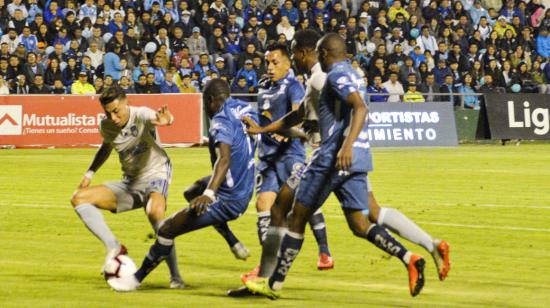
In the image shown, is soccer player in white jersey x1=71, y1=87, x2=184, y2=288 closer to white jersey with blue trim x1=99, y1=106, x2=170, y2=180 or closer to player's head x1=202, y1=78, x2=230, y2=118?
white jersey with blue trim x1=99, y1=106, x2=170, y2=180

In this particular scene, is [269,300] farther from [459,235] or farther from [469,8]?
[469,8]

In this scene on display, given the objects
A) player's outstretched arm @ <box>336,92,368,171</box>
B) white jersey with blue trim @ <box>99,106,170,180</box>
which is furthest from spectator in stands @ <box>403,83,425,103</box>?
player's outstretched arm @ <box>336,92,368,171</box>

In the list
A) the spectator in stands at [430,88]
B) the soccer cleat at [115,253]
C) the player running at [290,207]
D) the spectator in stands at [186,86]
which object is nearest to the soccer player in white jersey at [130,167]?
the soccer cleat at [115,253]

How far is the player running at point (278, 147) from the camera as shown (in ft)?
38.3

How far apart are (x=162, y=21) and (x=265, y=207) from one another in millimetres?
24037

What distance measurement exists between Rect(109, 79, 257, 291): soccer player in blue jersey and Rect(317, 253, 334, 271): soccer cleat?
5.18 feet

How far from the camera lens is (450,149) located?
33.1 meters

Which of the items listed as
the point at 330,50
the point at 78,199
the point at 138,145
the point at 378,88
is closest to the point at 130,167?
the point at 138,145

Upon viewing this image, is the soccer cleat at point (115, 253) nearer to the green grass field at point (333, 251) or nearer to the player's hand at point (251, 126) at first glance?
the green grass field at point (333, 251)

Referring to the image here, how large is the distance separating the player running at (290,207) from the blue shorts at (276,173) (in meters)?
0.75

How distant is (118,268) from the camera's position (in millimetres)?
10023

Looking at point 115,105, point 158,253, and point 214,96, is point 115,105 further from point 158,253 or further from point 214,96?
point 158,253

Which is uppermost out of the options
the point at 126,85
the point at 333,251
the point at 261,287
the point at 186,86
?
the point at 261,287

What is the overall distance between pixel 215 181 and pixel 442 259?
1.87 m
